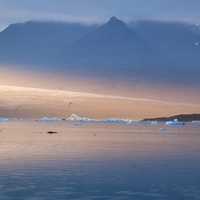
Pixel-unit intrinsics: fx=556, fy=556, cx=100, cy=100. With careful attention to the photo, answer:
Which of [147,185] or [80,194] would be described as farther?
[147,185]

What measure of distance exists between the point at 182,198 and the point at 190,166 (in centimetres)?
1506

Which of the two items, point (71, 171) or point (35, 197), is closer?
point (35, 197)

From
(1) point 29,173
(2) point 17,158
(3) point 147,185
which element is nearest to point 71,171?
(1) point 29,173

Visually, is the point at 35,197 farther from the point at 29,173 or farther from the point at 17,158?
the point at 17,158

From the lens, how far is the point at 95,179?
34719mm

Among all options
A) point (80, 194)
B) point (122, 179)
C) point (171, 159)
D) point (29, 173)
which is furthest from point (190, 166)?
point (80, 194)

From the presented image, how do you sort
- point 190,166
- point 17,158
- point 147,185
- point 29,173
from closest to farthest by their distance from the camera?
point 147,185 < point 29,173 < point 190,166 < point 17,158

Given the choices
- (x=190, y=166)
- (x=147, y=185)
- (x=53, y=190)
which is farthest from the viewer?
(x=190, y=166)

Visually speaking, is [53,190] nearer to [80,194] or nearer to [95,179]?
[80,194]

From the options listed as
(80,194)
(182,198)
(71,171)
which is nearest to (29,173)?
(71,171)

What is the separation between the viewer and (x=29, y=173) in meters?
37.3

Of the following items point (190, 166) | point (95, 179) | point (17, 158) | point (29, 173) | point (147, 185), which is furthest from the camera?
point (17, 158)

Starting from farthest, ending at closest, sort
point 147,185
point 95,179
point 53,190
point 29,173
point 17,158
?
point 17,158, point 29,173, point 95,179, point 147,185, point 53,190

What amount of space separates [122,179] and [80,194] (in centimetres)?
616
